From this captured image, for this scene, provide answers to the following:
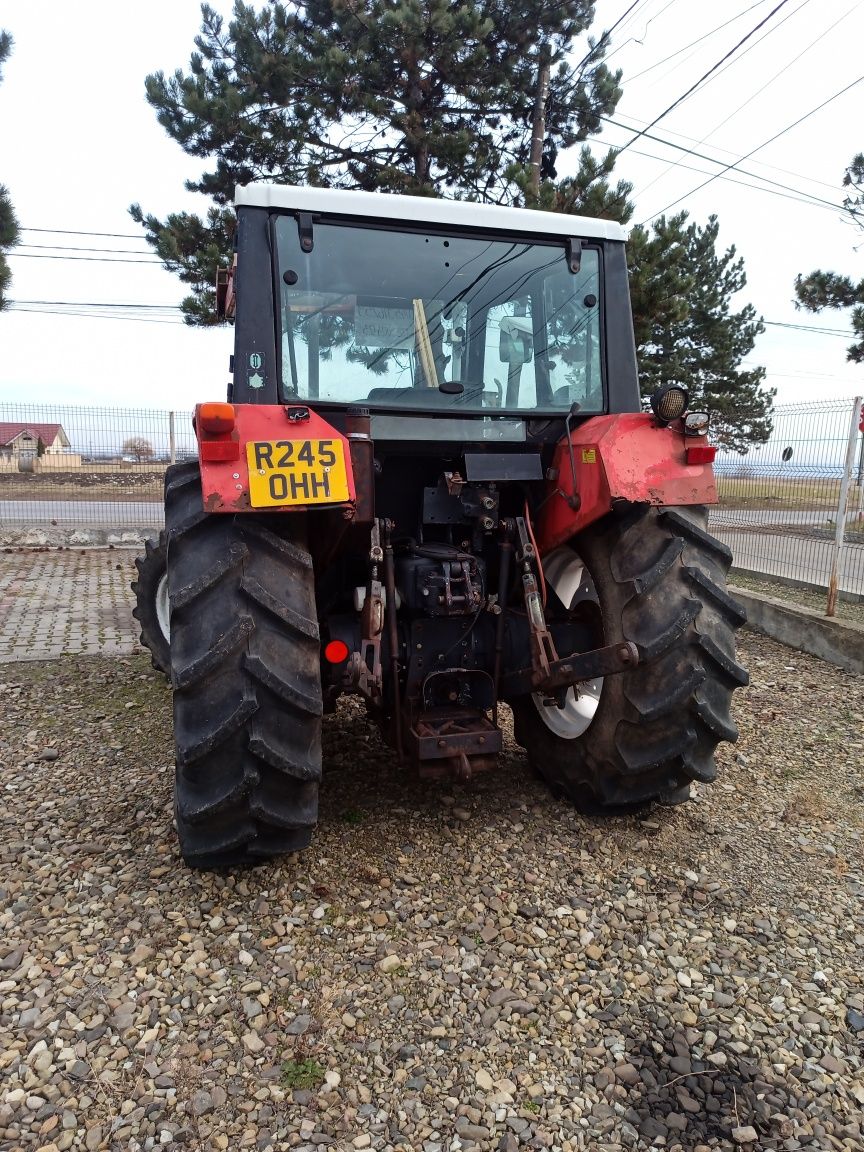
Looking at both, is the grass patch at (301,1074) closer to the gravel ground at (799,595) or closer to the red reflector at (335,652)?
the red reflector at (335,652)

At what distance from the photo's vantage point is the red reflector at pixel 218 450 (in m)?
2.33

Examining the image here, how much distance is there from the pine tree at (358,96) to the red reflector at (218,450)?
9.18 metres

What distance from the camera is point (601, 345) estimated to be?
318 cm

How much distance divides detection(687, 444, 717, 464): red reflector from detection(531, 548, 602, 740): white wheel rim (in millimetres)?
606

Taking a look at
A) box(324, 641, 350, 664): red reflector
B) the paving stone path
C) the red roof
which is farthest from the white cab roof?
the red roof

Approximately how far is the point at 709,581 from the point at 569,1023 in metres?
1.46

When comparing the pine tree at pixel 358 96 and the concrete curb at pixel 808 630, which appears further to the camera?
the pine tree at pixel 358 96

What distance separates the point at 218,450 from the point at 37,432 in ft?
39.8

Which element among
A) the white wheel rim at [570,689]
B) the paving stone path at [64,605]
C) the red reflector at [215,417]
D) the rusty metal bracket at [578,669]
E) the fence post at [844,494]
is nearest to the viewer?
the red reflector at [215,417]

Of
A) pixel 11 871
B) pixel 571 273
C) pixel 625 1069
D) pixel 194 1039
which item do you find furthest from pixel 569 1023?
pixel 571 273

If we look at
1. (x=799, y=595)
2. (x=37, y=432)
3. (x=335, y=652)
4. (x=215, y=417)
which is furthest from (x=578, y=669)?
(x=37, y=432)

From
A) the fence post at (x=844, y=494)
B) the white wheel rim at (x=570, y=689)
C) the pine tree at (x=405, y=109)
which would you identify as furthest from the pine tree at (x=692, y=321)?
the white wheel rim at (x=570, y=689)

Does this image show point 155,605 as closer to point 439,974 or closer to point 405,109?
point 439,974

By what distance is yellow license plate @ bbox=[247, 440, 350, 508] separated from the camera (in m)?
2.36
